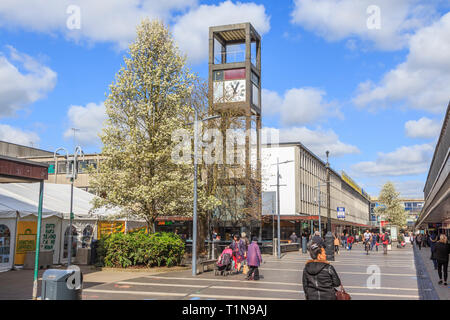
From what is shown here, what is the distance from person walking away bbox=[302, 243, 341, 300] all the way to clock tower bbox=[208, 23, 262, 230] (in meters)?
24.2

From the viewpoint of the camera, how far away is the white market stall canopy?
66.2ft

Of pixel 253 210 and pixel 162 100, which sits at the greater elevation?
pixel 162 100

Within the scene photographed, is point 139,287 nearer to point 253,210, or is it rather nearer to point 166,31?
point 166,31

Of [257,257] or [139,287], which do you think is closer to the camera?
[139,287]

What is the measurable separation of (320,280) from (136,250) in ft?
45.4

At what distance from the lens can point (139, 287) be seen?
14.5m

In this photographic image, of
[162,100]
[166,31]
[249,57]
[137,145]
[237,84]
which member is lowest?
[137,145]

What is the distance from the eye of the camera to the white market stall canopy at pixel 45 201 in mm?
20188

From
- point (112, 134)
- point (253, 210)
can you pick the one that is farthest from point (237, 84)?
point (112, 134)

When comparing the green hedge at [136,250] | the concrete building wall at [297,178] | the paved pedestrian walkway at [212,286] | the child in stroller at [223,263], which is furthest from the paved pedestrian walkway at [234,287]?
the concrete building wall at [297,178]

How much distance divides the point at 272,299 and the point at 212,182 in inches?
690

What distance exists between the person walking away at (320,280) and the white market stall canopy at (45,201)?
16.3 metres

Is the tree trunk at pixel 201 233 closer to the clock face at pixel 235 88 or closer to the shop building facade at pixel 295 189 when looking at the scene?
the clock face at pixel 235 88

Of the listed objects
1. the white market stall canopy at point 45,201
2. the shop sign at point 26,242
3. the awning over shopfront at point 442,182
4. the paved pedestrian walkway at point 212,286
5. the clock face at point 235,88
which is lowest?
the paved pedestrian walkway at point 212,286
